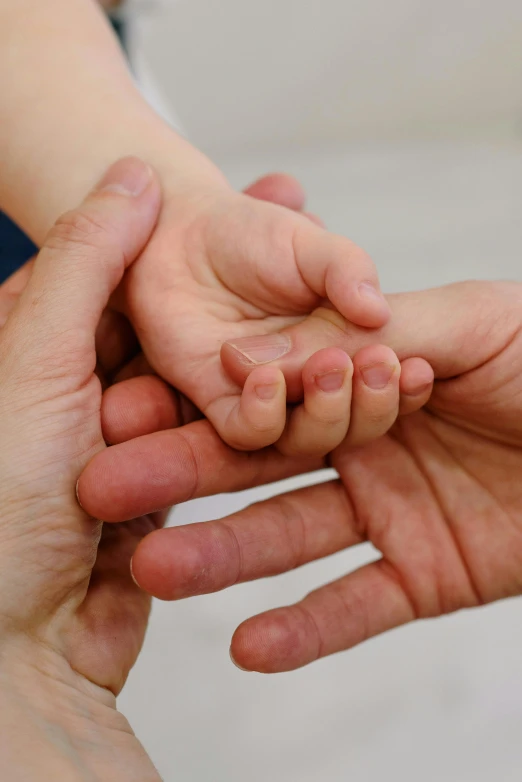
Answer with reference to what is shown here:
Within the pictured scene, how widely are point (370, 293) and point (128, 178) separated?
0.78 feet

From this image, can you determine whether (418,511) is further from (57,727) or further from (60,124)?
(60,124)

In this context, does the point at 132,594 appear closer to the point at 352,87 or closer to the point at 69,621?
the point at 69,621

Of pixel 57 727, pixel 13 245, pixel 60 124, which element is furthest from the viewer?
pixel 13 245

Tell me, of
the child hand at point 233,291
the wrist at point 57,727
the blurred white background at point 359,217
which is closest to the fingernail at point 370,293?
the child hand at point 233,291

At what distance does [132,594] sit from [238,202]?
310 mm

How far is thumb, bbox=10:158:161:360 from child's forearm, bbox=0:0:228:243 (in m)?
0.05

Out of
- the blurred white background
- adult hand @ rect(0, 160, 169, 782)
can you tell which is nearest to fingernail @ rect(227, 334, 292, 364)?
adult hand @ rect(0, 160, 169, 782)

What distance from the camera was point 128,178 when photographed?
59 cm

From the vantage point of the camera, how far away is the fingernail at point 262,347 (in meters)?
0.49

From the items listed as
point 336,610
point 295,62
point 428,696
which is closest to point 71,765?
point 336,610

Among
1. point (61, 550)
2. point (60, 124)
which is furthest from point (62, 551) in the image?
point (60, 124)

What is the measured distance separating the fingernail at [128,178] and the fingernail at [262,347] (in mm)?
169

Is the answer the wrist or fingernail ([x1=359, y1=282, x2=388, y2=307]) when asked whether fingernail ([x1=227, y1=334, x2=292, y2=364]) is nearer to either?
fingernail ([x1=359, y1=282, x2=388, y2=307])

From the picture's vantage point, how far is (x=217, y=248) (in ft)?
1.79
